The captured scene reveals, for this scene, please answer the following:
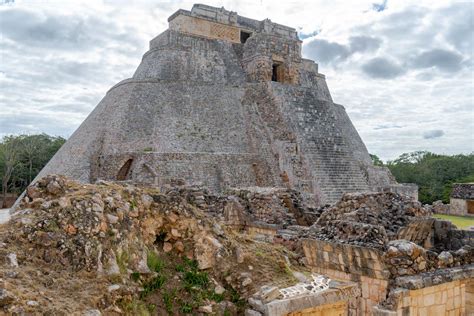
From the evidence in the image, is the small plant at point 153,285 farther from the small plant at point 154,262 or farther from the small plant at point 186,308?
the small plant at point 186,308

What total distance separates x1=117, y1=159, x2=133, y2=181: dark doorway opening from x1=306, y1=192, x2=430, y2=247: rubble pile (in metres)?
11.9

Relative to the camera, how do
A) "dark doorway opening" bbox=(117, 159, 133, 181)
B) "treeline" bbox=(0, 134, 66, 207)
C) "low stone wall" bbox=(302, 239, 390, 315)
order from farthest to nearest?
1. "treeline" bbox=(0, 134, 66, 207)
2. "dark doorway opening" bbox=(117, 159, 133, 181)
3. "low stone wall" bbox=(302, 239, 390, 315)

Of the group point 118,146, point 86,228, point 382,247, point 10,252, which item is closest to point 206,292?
point 86,228

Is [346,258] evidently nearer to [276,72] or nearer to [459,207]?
[459,207]

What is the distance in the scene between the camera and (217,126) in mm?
20391

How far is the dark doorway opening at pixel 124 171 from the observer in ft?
57.6

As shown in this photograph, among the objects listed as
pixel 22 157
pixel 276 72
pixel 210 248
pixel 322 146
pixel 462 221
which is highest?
pixel 276 72

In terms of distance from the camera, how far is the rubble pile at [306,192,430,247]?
17.1 ft

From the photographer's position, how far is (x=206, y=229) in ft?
13.0

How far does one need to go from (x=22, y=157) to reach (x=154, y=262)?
28158 millimetres

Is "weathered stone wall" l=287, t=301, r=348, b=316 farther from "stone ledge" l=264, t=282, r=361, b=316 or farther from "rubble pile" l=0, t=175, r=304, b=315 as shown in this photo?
"rubble pile" l=0, t=175, r=304, b=315

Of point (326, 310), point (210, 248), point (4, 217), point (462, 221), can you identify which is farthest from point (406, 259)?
point (462, 221)

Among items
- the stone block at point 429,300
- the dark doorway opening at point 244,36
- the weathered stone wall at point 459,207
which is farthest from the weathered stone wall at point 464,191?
the stone block at point 429,300

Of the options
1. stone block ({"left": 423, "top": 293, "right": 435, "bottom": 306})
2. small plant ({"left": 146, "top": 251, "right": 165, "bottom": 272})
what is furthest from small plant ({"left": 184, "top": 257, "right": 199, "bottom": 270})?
stone block ({"left": 423, "top": 293, "right": 435, "bottom": 306})
